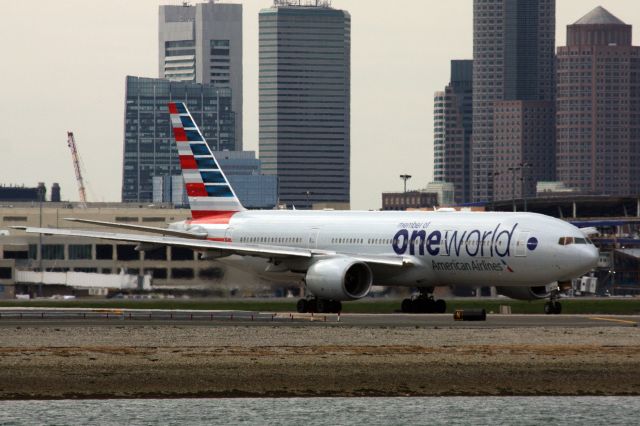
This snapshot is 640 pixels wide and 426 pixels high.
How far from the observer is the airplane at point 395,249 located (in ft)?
241

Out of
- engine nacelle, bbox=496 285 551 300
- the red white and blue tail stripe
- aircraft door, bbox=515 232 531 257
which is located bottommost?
engine nacelle, bbox=496 285 551 300

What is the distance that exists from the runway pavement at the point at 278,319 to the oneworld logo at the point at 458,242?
300 centimetres

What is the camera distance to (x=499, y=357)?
53.5 metres

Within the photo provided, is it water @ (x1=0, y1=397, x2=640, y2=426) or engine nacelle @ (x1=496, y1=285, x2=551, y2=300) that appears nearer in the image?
water @ (x1=0, y1=397, x2=640, y2=426)

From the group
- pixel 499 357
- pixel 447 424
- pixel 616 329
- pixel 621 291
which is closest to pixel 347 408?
pixel 447 424

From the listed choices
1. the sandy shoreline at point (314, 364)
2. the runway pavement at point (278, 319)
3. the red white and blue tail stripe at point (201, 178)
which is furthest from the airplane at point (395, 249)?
the sandy shoreline at point (314, 364)

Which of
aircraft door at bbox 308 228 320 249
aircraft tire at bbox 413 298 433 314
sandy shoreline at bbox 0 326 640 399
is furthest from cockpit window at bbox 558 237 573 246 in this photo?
aircraft door at bbox 308 228 320 249

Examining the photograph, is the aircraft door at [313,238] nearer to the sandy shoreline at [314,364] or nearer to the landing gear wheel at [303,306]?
the landing gear wheel at [303,306]

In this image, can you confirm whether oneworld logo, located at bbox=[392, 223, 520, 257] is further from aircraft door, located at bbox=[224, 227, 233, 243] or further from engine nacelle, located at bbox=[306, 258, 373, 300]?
aircraft door, located at bbox=[224, 227, 233, 243]

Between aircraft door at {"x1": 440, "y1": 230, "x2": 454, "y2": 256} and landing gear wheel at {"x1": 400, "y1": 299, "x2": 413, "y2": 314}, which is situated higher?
aircraft door at {"x1": 440, "y1": 230, "x2": 454, "y2": 256}

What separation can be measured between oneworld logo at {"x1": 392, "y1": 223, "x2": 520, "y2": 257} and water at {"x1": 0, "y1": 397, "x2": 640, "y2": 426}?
83.4 feet

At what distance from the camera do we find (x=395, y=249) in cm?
7756

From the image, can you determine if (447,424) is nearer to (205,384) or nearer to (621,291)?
(205,384)

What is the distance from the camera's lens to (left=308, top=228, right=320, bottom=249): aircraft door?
80500mm
